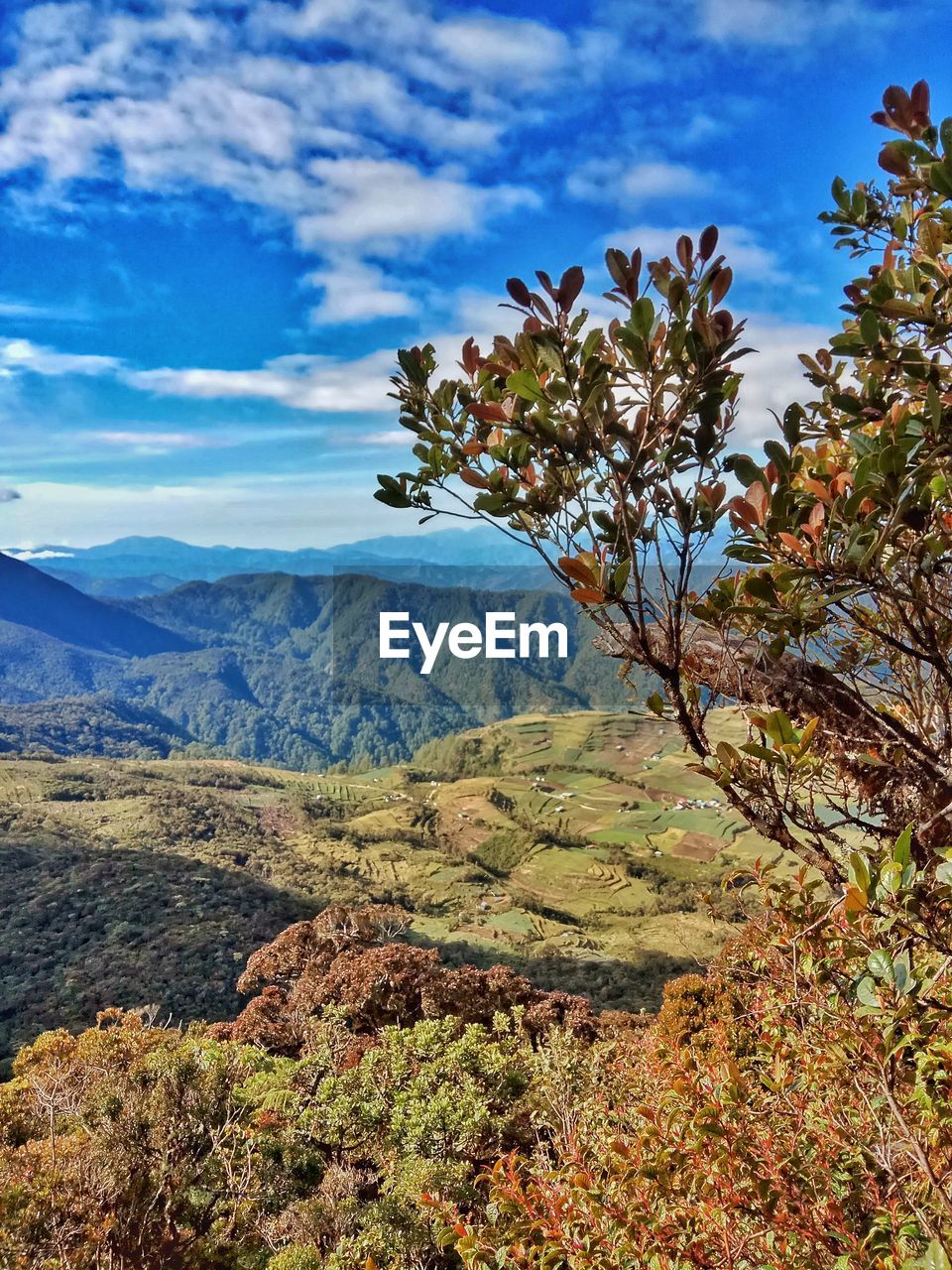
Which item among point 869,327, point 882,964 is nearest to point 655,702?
point 882,964

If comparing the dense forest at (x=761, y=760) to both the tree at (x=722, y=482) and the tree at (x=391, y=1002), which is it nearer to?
the tree at (x=722, y=482)

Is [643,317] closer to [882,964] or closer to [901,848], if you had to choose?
[901,848]

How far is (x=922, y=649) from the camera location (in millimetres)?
2211

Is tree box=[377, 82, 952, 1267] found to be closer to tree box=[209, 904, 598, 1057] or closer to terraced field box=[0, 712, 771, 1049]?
terraced field box=[0, 712, 771, 1049]

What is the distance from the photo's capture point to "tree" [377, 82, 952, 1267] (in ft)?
4.84

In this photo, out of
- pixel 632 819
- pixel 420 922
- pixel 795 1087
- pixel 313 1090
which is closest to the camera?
pixel 795 1087

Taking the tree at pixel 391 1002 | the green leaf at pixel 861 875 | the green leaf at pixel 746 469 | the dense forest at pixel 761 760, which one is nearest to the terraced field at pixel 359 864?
the dense forest at pixel 761 760

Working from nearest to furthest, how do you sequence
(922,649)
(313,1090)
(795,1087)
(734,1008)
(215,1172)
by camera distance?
(922,649)
(795,1087)
(215,1172)
(313,1090)
(734,1008)

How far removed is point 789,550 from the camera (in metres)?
1.83

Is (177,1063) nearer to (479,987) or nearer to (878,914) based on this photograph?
(878,914)

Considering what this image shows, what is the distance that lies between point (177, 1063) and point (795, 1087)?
5587 millimetres

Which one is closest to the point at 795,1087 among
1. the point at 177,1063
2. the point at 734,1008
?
the point at 177,1063

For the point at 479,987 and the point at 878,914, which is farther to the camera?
the point at 479,987

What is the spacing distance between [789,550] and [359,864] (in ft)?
198
